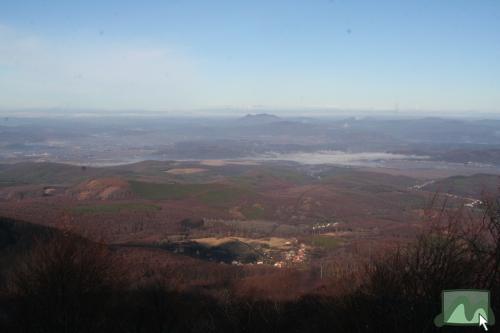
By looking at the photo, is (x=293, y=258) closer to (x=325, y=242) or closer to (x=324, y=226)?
(x=325, y=242)

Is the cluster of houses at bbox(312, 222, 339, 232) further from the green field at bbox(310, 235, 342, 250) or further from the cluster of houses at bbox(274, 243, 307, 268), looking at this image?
the cluster of houses at bbox(274, 243, 307, 268)

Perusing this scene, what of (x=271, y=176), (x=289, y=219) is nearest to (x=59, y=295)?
(x=289, y=219)

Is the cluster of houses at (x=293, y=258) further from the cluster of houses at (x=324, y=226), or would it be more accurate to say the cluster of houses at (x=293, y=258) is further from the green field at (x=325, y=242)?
the cluster of houses at (x=324, y=226)

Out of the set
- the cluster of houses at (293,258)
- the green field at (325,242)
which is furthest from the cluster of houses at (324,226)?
the cluster of houses at (293,258)

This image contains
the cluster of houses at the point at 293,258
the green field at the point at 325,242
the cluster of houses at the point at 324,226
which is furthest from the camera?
the cluster of houses at the point at 324,226

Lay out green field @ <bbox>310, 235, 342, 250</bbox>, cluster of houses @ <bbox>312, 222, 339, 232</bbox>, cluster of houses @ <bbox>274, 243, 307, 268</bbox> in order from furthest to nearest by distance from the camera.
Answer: cluster of houses @ <bbox>312, 222, 339, 232</bbox> < green field @ <bbox>310, 235, 342, 250</bbox> < cluster of houses @ <bbox>274, 243, 307, 268</bbox>

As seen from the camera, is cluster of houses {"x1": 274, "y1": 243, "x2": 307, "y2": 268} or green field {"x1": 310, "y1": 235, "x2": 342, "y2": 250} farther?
green field {"x1": 310, "y1": 235, "x2": 342, "y2": 250}

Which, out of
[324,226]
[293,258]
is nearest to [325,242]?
[293,258]

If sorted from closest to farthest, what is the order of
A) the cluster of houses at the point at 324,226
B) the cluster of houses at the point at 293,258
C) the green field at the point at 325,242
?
the cluster of houses at the point at 293,258
the green field at the point at 325,242
the cluster of houses at the point at 324,226

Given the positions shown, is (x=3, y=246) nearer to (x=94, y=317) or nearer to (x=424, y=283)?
(x=94, y=317)

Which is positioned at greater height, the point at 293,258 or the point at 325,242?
the point at 293,258

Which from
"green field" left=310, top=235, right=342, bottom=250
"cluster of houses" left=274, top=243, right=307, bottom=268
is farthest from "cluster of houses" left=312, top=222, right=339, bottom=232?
"cluster of houses" left=274, top=243, right=307, bottom=268
